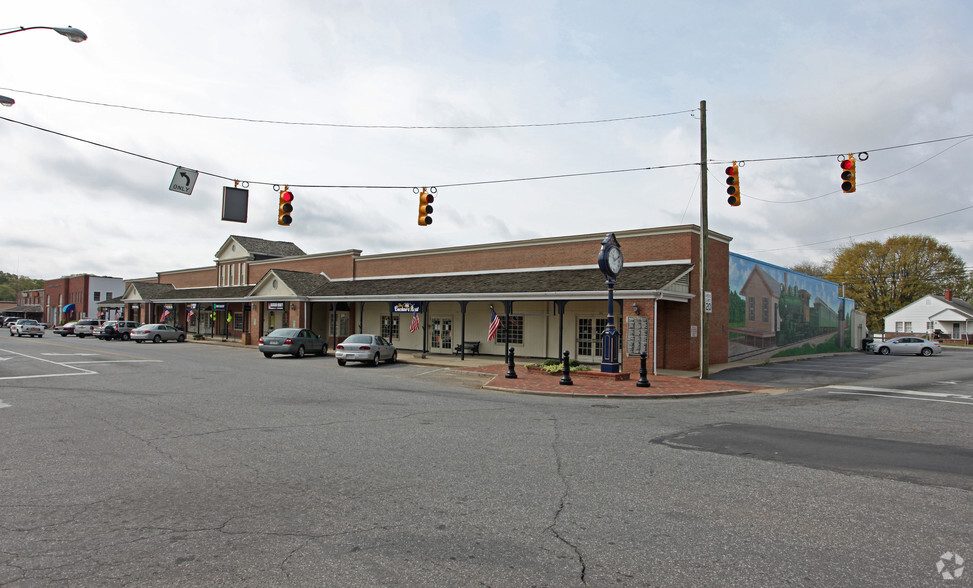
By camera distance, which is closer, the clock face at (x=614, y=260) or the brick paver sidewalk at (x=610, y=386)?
the brick paver sidewalk at (x=610, y=386)

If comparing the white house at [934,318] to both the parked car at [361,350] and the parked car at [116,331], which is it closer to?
the parked car at [361,350]

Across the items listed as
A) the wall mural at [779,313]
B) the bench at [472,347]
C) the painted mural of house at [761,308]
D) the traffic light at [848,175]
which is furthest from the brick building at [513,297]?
the traffic light at [848,175]

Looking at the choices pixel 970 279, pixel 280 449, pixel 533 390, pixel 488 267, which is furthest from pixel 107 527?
pixel 970 279

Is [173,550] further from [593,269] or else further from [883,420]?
[593,269]

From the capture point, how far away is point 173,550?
4.39 m

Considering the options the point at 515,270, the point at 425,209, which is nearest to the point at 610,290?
the point at 425,209

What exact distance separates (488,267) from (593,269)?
6.39m

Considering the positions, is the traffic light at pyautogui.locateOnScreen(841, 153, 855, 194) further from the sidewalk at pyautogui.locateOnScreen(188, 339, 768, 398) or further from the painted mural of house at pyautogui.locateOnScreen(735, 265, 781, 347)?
the painted mural of house at pyautogui.locateOnScreen(735, 265, 781, 347)

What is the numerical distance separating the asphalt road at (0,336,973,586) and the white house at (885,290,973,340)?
69670 mm

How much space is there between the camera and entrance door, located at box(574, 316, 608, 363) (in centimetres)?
2530

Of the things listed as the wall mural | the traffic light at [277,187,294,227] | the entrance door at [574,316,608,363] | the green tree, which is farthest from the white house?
the traffic light at [277,187,294,227]

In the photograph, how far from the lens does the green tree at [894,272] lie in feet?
218

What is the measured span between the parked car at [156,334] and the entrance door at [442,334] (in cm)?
2219

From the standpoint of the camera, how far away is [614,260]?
18.8 m
